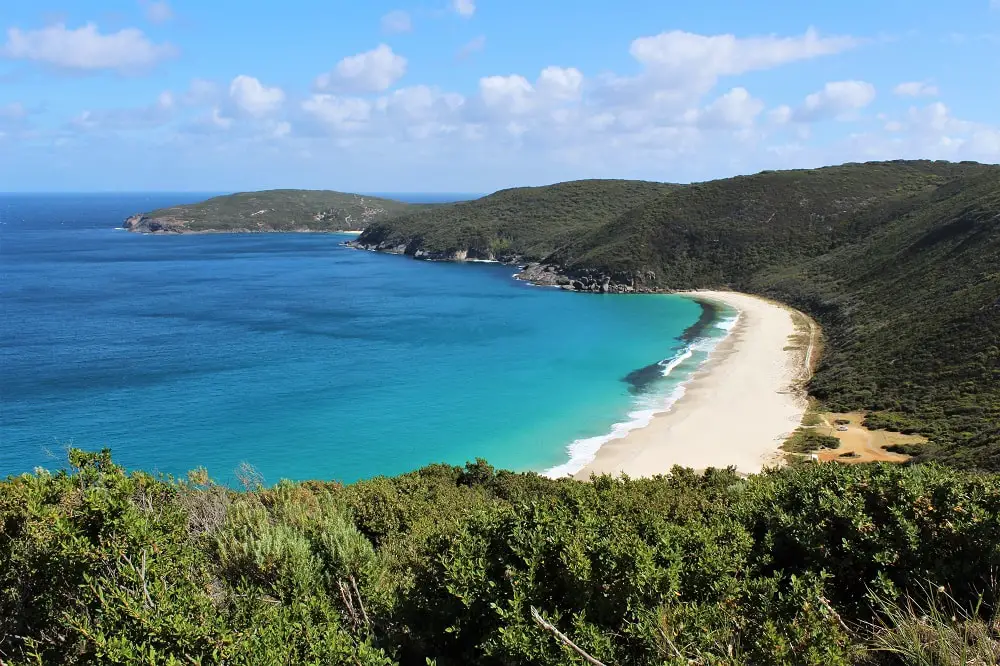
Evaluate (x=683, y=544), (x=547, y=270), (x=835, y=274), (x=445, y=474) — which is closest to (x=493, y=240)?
(x=547, y=270)

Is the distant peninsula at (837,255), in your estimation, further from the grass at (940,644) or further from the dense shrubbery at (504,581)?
the grass at (940,644)

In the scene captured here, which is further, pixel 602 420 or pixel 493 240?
pixel 493 240

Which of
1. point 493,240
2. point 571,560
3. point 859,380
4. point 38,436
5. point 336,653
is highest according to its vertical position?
point 493,240

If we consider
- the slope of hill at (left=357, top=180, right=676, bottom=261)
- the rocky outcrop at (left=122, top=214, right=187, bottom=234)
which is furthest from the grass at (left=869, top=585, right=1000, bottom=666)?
the rocky outcrop at (left=122, top=214, right=187, bottom=234)

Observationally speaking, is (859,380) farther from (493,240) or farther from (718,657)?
(493,240)

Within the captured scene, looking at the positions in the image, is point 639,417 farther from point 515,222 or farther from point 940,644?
point 515,222
